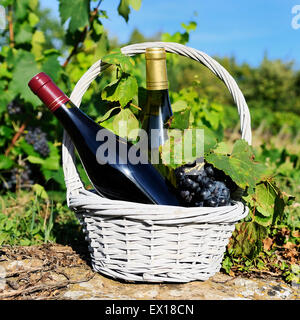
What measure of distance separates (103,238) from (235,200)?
57 centimetres

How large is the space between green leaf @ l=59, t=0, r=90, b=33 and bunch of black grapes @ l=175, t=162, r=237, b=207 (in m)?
1.38

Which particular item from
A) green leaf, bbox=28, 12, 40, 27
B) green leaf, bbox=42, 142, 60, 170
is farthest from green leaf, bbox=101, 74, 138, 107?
green leaf, bbox=28, 12, 40, 27

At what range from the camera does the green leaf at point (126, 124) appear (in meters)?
1.63

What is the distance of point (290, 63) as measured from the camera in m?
17.8

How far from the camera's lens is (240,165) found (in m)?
1.39

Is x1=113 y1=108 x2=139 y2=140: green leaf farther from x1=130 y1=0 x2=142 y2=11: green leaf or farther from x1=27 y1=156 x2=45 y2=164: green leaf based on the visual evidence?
x1=27 y1=156 x2=45 y2=164: green leaf

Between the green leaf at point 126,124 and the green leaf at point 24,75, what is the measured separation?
110 cm

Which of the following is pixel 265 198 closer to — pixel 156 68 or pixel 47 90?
pixel 156 68

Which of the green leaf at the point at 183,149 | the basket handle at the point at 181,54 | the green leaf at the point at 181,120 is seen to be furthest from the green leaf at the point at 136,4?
the green leaf at the point at 183,149

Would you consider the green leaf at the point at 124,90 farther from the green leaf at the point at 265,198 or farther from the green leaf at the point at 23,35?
the green leaf at the point at 23,35

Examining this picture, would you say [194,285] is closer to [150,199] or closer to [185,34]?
[150,199]

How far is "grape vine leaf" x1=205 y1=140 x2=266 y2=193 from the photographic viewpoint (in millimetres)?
1343

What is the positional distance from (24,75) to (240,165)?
176cm
